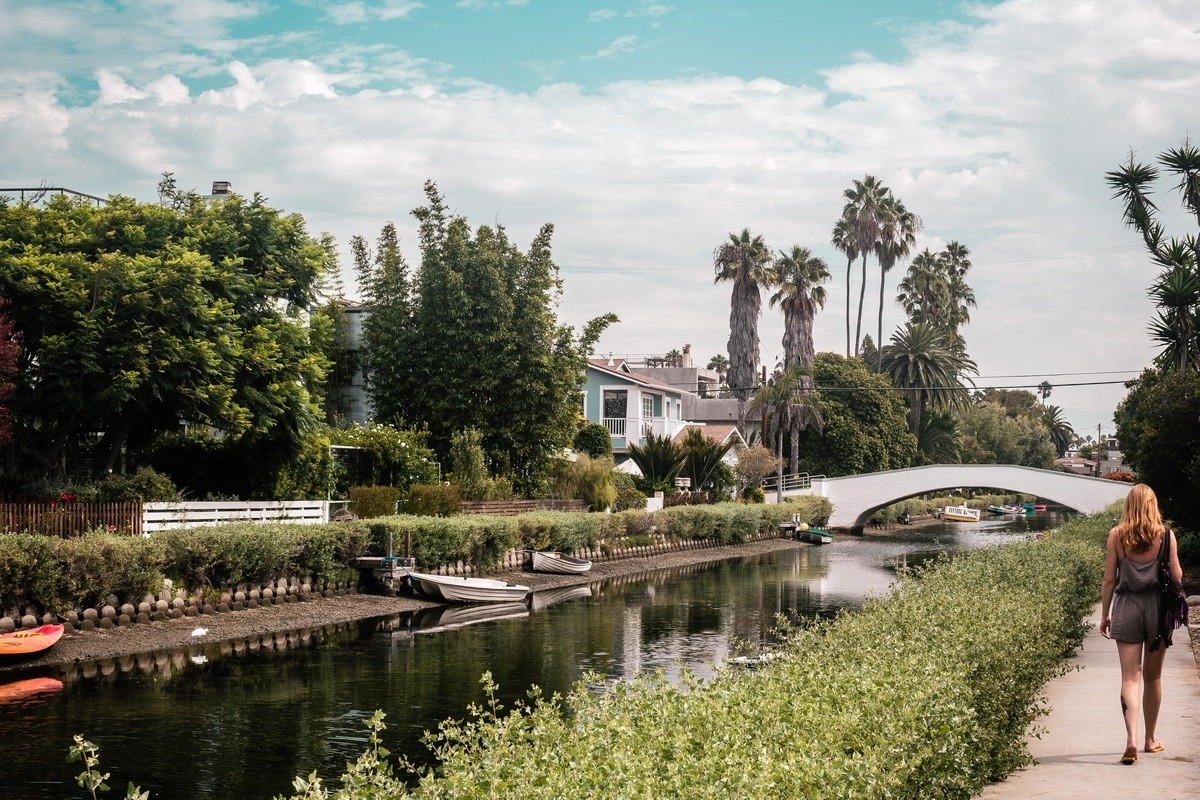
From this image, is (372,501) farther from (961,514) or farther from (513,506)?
(961,514)

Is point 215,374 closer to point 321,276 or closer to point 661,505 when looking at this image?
point 321,276

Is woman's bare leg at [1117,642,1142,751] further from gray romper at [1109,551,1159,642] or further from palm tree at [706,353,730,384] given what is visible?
palm tree at [706,353,730,384]

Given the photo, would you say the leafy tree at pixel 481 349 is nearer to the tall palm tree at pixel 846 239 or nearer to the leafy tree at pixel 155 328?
the leafy tree at pixel 155 328

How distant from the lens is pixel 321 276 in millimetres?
35750

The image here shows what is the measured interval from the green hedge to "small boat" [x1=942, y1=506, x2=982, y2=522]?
95.7 m

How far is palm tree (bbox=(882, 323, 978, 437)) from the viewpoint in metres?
97.9

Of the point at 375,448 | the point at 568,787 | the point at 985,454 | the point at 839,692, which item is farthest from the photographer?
the point at 985,454

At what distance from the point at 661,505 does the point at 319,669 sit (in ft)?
122

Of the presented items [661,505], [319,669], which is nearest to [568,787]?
[319,669]

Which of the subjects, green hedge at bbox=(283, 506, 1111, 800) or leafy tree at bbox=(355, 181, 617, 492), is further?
leafy tree at bbox=(355, 181, 617, 492)

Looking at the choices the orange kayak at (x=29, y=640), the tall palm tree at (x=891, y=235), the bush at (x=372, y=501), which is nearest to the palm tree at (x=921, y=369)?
the tall palm tree at (x=891, y=235)

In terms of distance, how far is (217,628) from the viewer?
1014 inches

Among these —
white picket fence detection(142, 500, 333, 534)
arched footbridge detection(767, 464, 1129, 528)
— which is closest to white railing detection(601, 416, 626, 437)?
arched footbridge detection(767, 464, 1129, 528)

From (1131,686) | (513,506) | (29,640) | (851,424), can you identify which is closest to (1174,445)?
(513,506)
